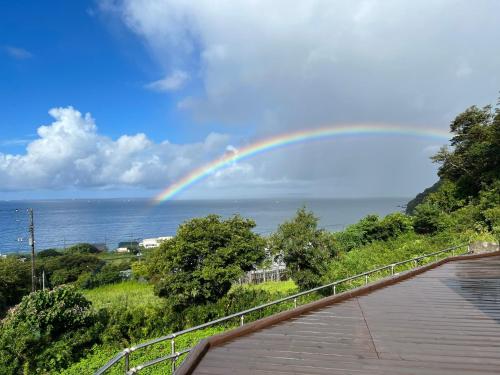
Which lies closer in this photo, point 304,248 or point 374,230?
point 304,248

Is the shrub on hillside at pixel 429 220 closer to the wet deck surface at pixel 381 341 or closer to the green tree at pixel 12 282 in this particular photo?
the wet deck surface at pixel 381 341

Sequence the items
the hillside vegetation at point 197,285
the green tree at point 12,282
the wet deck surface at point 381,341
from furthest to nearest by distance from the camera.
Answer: the green tree at point 12,282 → the hillside vegetation at point 197,285 → the wet deck surface at point 381,341

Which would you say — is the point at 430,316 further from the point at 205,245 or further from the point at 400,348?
the point at 205,245

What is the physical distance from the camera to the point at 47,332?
11328 millimetres

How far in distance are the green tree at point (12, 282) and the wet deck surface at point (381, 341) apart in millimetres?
29650

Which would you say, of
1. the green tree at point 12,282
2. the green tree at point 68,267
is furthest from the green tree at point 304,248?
the green tree at point 68,267

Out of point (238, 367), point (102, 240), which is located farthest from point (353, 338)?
point (102, 240)

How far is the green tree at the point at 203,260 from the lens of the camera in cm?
1505

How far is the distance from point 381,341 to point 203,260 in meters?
11.4

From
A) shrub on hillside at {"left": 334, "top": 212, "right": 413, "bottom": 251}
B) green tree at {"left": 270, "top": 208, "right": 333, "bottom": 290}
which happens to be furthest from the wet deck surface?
shrub on hillside at {"left": 334, "top": 212, "right": 413, "bottom": 251}

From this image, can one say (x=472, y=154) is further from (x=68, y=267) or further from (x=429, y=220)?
(x=68, y=267)

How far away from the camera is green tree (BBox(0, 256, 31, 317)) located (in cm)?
2877

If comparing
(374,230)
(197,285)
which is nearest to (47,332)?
(197,285)

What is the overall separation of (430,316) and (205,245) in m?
10.6
